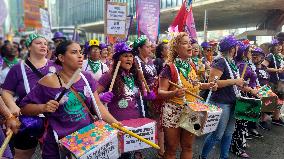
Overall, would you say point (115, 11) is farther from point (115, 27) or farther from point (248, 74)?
point (248, 74)

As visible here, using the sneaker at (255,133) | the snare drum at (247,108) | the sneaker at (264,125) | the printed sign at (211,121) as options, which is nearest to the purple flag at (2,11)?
the printed sign at (211,121)

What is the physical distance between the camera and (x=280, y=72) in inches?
286

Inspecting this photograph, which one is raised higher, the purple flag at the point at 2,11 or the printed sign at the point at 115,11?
the printed sign at the point at 115,11

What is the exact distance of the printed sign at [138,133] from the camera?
10.1 feet

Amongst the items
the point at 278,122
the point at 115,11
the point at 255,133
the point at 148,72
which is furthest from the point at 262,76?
the point at 115,11

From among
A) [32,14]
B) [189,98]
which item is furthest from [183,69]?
[32,14]

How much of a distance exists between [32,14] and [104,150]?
17.4 metres

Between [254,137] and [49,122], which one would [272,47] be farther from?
[49,122]

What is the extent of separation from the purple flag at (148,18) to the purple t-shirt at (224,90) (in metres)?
4.49

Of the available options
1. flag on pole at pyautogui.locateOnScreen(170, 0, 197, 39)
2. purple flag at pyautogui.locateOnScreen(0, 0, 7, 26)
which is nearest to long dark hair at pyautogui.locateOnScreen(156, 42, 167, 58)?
flag on pole at pyautogui.locateOnScreen(170, 0, 197, 39)

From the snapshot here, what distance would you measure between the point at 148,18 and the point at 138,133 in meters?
6.19

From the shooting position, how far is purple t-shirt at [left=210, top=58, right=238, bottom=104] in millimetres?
4406

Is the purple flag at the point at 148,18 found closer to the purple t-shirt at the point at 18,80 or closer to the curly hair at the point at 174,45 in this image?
the curly hair at the point at 174,45

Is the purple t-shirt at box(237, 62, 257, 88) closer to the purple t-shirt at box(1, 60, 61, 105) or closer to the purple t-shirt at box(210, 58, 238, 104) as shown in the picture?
the purple t-shirt at box(210, 58, 238, 104)
